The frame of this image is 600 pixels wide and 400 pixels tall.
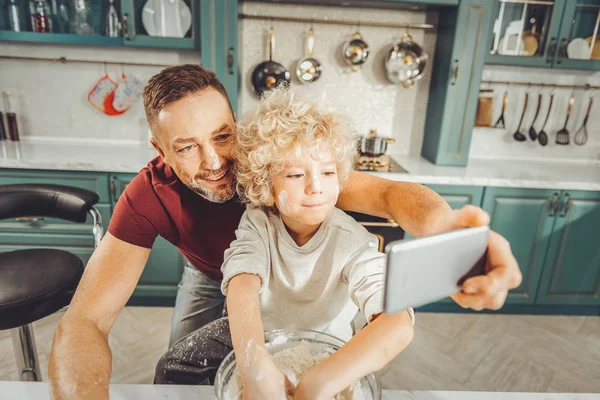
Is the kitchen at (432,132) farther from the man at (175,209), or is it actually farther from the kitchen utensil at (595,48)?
the man at (175,209)

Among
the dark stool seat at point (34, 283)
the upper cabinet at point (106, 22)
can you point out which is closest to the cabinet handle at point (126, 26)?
the upper cabinet at point (106, 22)

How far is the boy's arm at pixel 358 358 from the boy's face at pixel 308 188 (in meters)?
0.27

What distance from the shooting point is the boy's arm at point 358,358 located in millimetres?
639

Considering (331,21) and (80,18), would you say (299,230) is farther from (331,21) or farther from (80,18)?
(80,18)

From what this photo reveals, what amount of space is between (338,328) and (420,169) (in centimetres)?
166

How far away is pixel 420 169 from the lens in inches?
96.0

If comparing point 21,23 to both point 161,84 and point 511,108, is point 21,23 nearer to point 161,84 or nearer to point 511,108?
point 161,84

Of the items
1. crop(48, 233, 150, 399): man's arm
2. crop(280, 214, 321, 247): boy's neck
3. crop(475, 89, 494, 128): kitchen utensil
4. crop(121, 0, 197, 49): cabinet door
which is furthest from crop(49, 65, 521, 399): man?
crop(475, 89, 494, 128): kitchen utensil

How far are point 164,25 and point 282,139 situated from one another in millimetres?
1927

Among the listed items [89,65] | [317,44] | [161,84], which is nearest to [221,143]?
[161,84]

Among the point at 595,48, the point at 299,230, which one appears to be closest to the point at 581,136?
the point at 595,48

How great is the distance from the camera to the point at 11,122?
8.46 ft

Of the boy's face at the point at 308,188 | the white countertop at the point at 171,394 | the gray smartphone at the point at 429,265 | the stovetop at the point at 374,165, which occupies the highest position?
the gray smartphone at the point at 429,265

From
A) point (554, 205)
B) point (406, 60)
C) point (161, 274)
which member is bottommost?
point (161, 274)
